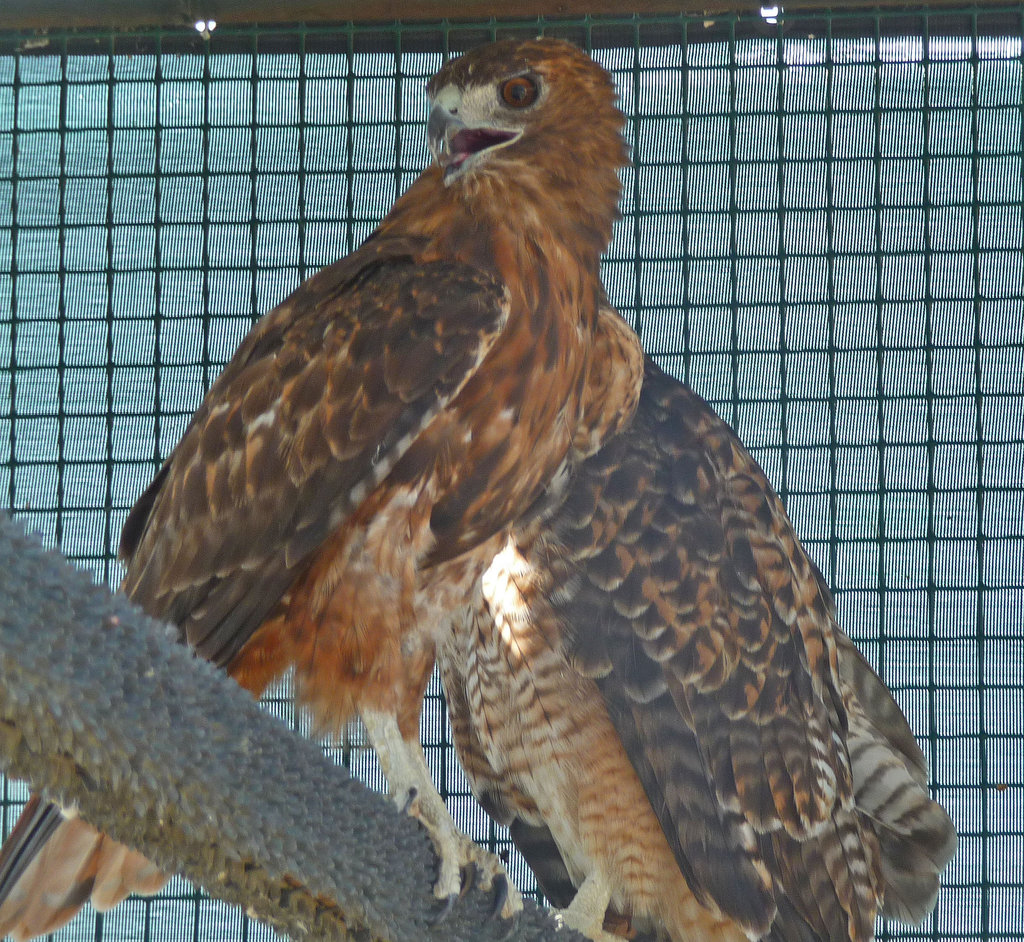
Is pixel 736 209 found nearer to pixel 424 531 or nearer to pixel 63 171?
pixel 424 531

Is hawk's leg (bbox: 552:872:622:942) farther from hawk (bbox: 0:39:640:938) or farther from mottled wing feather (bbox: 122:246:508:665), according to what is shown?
mottled wing feather (bbox: 122:246:508:665)

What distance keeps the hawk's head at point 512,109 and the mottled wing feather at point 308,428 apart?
20cm

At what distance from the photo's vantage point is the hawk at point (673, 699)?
2146 millimetres

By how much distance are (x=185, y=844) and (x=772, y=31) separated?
2084 mm

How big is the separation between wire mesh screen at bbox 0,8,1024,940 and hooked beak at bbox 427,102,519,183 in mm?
651

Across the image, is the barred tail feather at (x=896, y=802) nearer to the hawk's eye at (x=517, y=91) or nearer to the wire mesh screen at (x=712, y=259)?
the wire mesh screen at (x=712, y=259)

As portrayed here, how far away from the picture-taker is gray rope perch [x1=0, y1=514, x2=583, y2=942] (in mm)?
970

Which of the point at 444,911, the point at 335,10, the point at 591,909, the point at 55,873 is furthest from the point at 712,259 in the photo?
the point at 55,873

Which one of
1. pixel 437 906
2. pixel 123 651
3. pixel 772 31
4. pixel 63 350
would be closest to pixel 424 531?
pixel 437 906

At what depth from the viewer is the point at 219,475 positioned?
194cm

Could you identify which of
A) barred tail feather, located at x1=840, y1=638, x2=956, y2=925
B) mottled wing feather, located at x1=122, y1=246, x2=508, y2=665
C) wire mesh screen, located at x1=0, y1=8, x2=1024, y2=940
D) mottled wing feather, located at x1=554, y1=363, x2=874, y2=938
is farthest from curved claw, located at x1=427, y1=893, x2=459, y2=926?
barred tail feather, located at x1=840, y1=638, x2=956, y2=925

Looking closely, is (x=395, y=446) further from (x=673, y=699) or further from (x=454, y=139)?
(x=673, y=699)

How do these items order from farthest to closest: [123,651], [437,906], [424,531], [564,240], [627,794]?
[627,794] → [564,240] → [424,531] → [437,906] → [123,651]

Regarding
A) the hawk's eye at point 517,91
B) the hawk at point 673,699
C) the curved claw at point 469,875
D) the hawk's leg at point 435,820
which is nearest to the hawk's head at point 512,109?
the hawk's eye at point 517,91
